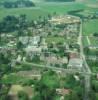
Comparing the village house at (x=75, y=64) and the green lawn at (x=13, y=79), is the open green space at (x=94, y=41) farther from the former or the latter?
the green lawn at (x=13, y=79)

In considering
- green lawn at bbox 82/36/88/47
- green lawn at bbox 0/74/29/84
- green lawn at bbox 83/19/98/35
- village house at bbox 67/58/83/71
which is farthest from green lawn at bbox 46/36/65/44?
green lawn at bbox 0/74/29/84

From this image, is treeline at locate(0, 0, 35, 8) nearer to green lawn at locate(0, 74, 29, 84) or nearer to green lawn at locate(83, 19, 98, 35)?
green lawn at locate(83, 19, 98, 35)

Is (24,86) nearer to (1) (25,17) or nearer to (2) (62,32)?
(2) (62,32)

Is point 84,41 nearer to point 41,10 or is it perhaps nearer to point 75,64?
point 75,64

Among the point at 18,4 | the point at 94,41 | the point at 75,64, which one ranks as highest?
the point at 18,4

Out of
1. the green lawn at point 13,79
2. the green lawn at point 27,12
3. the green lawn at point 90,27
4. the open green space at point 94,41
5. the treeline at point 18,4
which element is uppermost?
the treeline at point 18,4

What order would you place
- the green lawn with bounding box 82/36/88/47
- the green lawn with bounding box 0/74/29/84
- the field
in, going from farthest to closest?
the field < the green lawn with bounding box 82/36/88/47 < the green lawn with bounding box 0/74/29/84

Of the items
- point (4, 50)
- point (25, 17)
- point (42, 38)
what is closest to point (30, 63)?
point (4, 50)

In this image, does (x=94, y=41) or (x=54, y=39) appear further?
(x=54, y=39)

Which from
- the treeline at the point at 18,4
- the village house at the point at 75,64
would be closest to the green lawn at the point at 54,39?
the village house at the point at 75,64

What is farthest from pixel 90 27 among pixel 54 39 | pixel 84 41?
pixel 54 39

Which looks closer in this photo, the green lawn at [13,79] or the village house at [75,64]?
the green lawn at [13,79]
